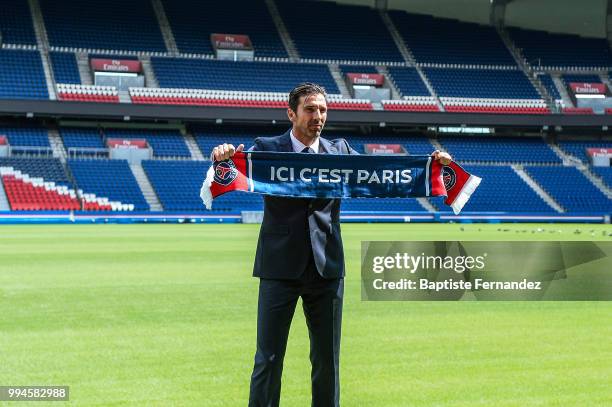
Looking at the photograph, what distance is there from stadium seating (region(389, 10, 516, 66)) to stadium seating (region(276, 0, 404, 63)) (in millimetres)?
1815

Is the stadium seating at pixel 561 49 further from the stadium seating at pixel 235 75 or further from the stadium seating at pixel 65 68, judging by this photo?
the stadium seating at pixel 65 68

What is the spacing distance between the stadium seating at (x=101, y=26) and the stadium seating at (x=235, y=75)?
2.14 metres

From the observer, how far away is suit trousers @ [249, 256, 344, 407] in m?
5.14

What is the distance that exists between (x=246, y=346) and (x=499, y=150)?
5291cm

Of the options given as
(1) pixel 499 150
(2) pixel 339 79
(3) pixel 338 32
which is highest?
(3) pixel 338 32

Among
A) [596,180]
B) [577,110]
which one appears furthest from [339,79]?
[596,180]

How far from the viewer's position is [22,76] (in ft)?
172

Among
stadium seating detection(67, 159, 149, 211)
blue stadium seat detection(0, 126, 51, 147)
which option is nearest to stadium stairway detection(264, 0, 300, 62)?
stadium seating detection(67, 159, 149, 211)

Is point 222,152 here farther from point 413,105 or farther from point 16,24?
point 16,24

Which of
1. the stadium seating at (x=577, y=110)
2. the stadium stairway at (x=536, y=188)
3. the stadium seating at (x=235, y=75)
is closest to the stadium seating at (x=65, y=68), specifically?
the stadium seating at (x=235, y=75)

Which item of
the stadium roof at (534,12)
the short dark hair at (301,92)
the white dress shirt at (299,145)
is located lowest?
the white dress shirt at (299,145)

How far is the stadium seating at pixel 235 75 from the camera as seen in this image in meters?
56.2

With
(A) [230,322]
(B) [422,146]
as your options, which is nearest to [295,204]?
(A) [230,322]

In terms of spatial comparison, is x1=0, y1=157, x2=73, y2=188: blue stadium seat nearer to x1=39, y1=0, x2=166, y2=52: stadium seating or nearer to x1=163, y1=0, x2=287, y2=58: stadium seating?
x1=39, y1=0, x2=166, y2=52: stadium seating
